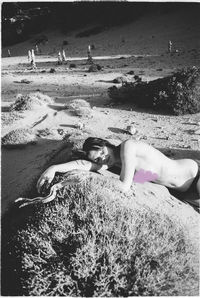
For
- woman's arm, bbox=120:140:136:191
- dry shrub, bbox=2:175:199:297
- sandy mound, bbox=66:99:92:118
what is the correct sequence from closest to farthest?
dry shrub, bbox=2:175:199:297 < woman's arm, bbox=120:140:136:191 < sandy mound, bbox=66:99:92:118

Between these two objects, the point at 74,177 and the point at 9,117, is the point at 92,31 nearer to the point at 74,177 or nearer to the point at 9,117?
the point at 9,117

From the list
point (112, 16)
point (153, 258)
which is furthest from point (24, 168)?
point (112, 16)

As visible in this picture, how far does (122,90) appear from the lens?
8.89 metres

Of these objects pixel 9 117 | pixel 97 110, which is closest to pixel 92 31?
pixel 97 110

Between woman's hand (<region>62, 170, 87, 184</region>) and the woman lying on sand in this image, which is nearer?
the woman lying on sand

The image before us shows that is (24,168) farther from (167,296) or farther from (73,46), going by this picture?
(73,46)

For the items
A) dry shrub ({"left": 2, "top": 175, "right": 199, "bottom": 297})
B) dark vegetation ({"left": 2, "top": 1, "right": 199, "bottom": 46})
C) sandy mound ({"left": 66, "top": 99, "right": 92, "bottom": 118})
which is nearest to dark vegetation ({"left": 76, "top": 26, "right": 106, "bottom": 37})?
dark vegetation ({"left": 2, "top": 1, "right": 199, "bottom": 46})

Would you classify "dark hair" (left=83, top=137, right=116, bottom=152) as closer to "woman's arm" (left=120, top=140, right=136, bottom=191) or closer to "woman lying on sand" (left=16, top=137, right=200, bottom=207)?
"woman lying on sand" (left=16, top=137, right=200, bottom=207)

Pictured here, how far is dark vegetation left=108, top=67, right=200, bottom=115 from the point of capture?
7707 mm

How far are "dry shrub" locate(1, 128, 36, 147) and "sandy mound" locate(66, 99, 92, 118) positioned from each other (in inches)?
61.7

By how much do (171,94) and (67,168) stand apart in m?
5.05

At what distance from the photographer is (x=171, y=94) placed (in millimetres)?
7875

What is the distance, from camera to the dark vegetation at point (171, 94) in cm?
771

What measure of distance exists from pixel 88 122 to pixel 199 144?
8.92 ft
